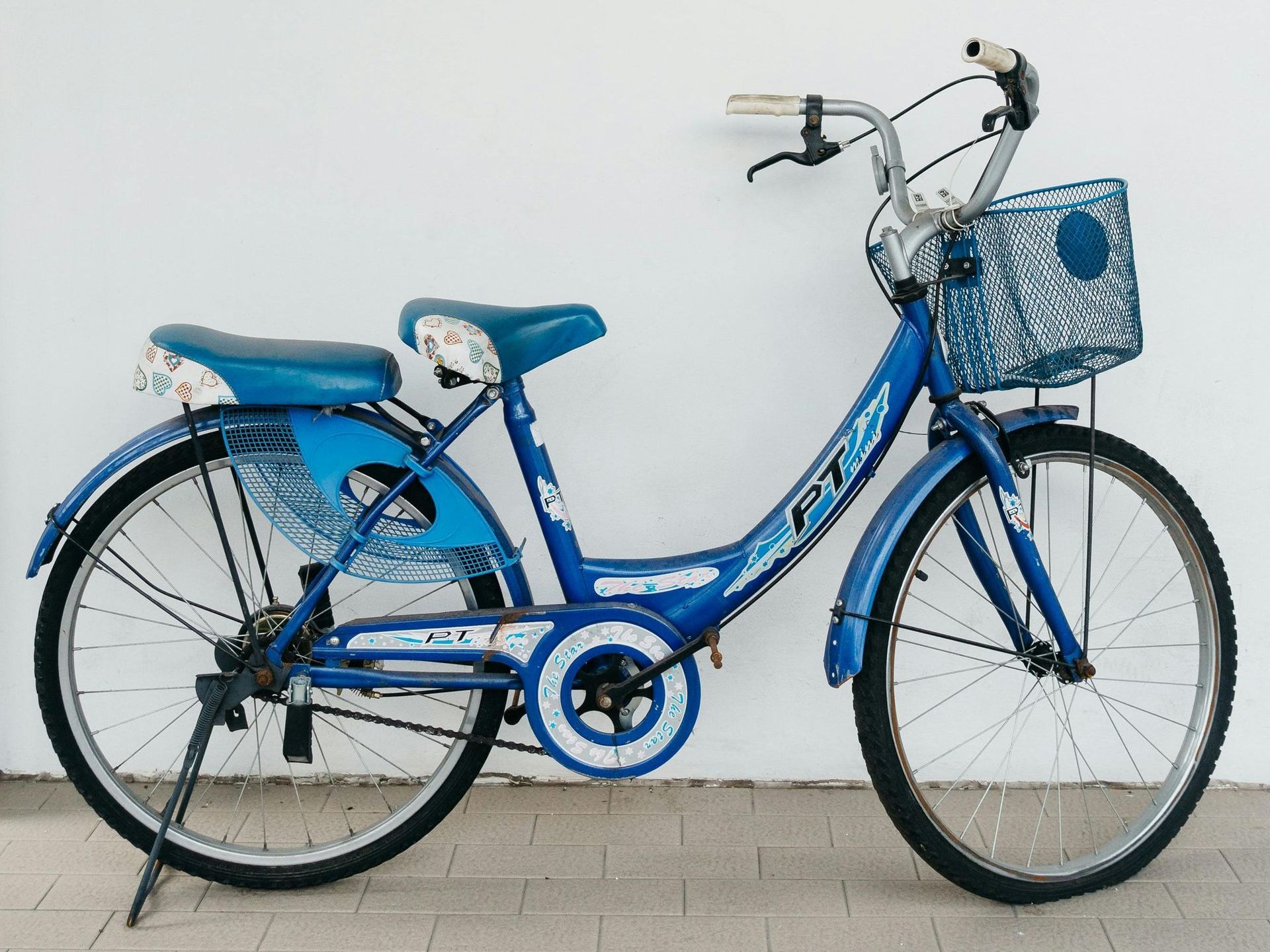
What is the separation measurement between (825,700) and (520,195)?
1295 mm

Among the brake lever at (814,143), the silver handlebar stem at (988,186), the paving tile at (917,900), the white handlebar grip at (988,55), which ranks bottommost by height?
the paving tile at (917,900)

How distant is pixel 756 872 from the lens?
2.32 metres

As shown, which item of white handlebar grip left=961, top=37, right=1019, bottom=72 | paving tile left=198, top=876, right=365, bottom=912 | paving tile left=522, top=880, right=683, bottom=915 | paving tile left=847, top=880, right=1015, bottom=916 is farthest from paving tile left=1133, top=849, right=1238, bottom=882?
white handlebar grip left=961, top=37, right=1019, bottom=72

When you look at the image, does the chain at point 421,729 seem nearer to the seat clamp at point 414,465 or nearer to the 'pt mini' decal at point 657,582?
the 'pt mini' decal at point 657,582

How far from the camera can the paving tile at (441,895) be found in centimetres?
222

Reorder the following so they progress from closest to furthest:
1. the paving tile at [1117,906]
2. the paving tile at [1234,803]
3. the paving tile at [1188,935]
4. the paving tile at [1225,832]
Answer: the paving tile at [1188,935], the paving tile at [1117,906], the paving tile at [1225,832], the paving tile at [1234,803]

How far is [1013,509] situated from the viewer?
6.86ft

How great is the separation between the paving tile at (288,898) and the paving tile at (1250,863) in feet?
5.40

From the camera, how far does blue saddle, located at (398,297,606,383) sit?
6.48ft

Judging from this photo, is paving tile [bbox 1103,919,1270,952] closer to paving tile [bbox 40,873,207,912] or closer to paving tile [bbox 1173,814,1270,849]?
paving tile [bbox 1173,814,1270,849]

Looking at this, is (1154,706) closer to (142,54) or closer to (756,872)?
(756,872)

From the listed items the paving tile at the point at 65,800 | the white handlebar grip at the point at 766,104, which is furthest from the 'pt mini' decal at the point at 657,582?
the paving tile at the point at 65,800

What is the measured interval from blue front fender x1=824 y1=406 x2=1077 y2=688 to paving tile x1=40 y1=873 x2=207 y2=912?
4.32 feet

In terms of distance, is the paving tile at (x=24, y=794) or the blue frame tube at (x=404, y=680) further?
the paving tile at (x=24, y=794)
